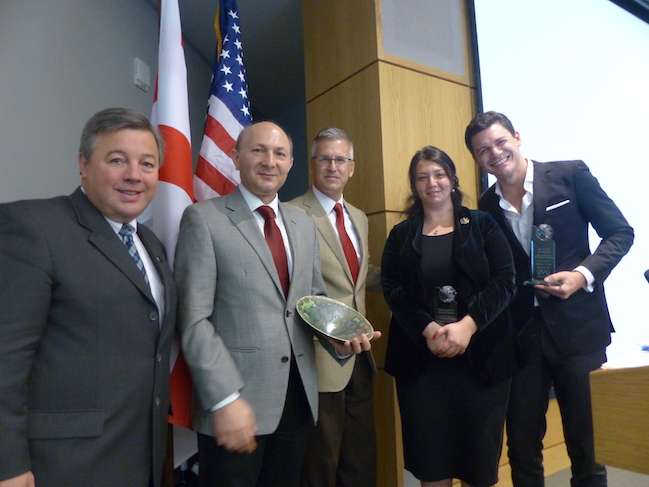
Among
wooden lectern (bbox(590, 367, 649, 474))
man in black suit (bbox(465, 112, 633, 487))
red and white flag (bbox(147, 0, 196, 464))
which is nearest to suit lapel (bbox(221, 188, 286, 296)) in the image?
red and white flag (bbox(147, 0, 196, 464))

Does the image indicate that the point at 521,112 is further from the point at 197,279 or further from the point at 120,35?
the point at 120,35

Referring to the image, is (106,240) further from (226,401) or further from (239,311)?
(226,401)

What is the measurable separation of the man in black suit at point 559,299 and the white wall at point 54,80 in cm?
223

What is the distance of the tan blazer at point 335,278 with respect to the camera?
71.6 inches

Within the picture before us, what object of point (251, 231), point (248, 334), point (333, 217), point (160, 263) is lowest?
point (248, 334)

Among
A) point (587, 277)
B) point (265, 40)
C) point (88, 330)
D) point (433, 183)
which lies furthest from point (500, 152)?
point (265, 40)

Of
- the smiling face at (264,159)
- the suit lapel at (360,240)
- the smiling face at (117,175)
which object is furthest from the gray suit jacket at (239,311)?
the suit lapel at (360,240)

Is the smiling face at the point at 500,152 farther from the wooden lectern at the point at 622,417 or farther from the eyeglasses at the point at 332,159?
the wooden lectern at the point at 622,417

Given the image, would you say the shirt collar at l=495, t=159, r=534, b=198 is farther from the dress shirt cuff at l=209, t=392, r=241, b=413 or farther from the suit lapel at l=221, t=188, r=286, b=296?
the dress shirt cuff at l=209, t=392, r=241, b=413

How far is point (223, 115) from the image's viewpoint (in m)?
2.26

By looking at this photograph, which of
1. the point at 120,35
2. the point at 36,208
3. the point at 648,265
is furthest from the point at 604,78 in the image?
the point at 36,208

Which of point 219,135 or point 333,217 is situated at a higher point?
point 219,135

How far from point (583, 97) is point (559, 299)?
87.7 inches

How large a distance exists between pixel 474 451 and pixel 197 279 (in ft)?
4.16
